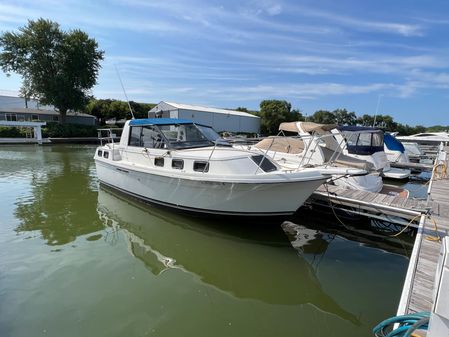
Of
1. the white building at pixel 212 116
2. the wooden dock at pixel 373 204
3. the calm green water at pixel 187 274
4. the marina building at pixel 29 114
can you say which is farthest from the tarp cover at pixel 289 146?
the marina building at pixel 29 114

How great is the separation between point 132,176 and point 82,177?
686 centimetres

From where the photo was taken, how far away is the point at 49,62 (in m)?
41.3

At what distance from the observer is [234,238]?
7.60 m

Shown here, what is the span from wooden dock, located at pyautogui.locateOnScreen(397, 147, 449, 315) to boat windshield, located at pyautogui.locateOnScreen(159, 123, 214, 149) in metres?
6.16

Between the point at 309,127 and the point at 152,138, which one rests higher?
the point at 309,127

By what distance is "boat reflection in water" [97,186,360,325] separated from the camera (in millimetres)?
5371

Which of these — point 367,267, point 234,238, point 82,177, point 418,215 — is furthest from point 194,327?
point 82,177

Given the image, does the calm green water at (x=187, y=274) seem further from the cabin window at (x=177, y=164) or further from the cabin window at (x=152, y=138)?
the cabin window at (x=152, y=138)

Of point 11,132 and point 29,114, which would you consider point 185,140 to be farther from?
point 29,114

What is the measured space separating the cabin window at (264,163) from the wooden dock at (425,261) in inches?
136

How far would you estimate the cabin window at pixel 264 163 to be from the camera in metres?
7.74

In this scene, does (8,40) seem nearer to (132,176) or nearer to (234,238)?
(132,176)

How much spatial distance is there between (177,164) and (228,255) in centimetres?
305

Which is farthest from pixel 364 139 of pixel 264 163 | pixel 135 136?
pixel 135 136
